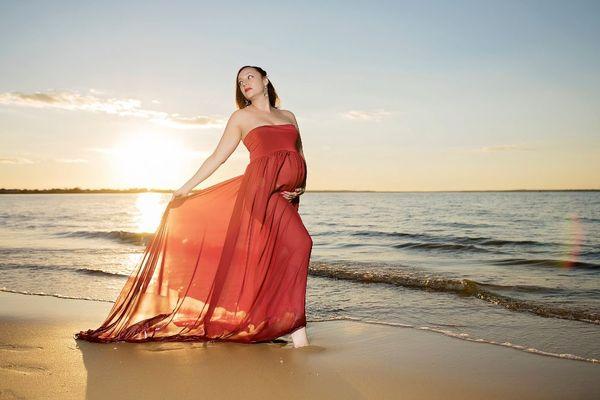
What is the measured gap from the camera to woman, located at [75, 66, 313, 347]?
171 inches

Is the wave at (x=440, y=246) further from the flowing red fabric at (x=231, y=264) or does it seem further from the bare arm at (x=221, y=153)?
Answer: the bare arm at (x=221, y=153)

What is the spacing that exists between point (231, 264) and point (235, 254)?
0.31 feet

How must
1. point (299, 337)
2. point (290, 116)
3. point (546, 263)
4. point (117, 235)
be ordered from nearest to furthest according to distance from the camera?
1. point (299, 337)
2. point (290, 116)
3. point (546, 263)
4. point (117, 235)

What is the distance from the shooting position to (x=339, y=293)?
8164 millimetres

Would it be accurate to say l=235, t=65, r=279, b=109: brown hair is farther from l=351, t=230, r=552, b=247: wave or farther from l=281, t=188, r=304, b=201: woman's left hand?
l=351, t=230, r=552, b=247: wave

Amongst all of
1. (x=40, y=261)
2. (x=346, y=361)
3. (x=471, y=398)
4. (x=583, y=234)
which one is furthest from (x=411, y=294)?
(x=583, y=234)

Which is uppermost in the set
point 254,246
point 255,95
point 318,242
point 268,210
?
point 255,95

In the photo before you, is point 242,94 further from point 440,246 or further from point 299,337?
Answer: point 440,246

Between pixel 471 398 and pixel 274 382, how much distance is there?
1289mm

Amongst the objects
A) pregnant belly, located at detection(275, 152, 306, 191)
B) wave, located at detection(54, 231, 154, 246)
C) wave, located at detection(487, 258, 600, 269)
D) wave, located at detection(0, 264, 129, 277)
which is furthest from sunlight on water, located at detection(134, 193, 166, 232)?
pregnant belly, located at detection(275, 152, 306, 191)

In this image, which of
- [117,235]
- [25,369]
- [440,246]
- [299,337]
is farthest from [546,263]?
[117,235]

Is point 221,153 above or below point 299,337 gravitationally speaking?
above

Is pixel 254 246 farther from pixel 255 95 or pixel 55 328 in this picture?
pixel 55 328

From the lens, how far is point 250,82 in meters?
4.60
